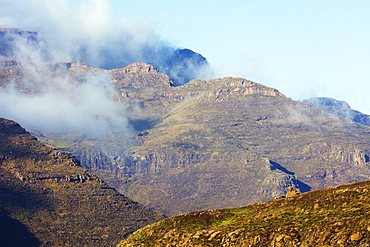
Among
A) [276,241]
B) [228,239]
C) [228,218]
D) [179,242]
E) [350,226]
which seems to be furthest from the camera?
[228,218]

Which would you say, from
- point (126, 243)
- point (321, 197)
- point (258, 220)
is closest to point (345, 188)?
point (321, 197)

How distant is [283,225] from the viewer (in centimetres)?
11412

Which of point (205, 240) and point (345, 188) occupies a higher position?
point (345, 188)

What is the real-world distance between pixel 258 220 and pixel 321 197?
12300 mm

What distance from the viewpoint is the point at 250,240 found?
374 ft

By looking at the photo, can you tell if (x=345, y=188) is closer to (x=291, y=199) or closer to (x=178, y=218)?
(x=291, y=199)

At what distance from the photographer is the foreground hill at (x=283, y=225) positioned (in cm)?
10356

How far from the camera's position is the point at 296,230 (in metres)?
110

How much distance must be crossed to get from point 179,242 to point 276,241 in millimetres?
23891

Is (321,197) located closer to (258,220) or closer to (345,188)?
(345,188)

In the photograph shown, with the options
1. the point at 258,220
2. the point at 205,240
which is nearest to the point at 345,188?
the point at 258,220

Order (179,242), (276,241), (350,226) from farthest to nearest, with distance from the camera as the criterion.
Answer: (179,242) < (276,241) < (350,226)

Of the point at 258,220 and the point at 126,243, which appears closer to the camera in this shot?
the point at 258,220

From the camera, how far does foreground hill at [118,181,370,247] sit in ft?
340
